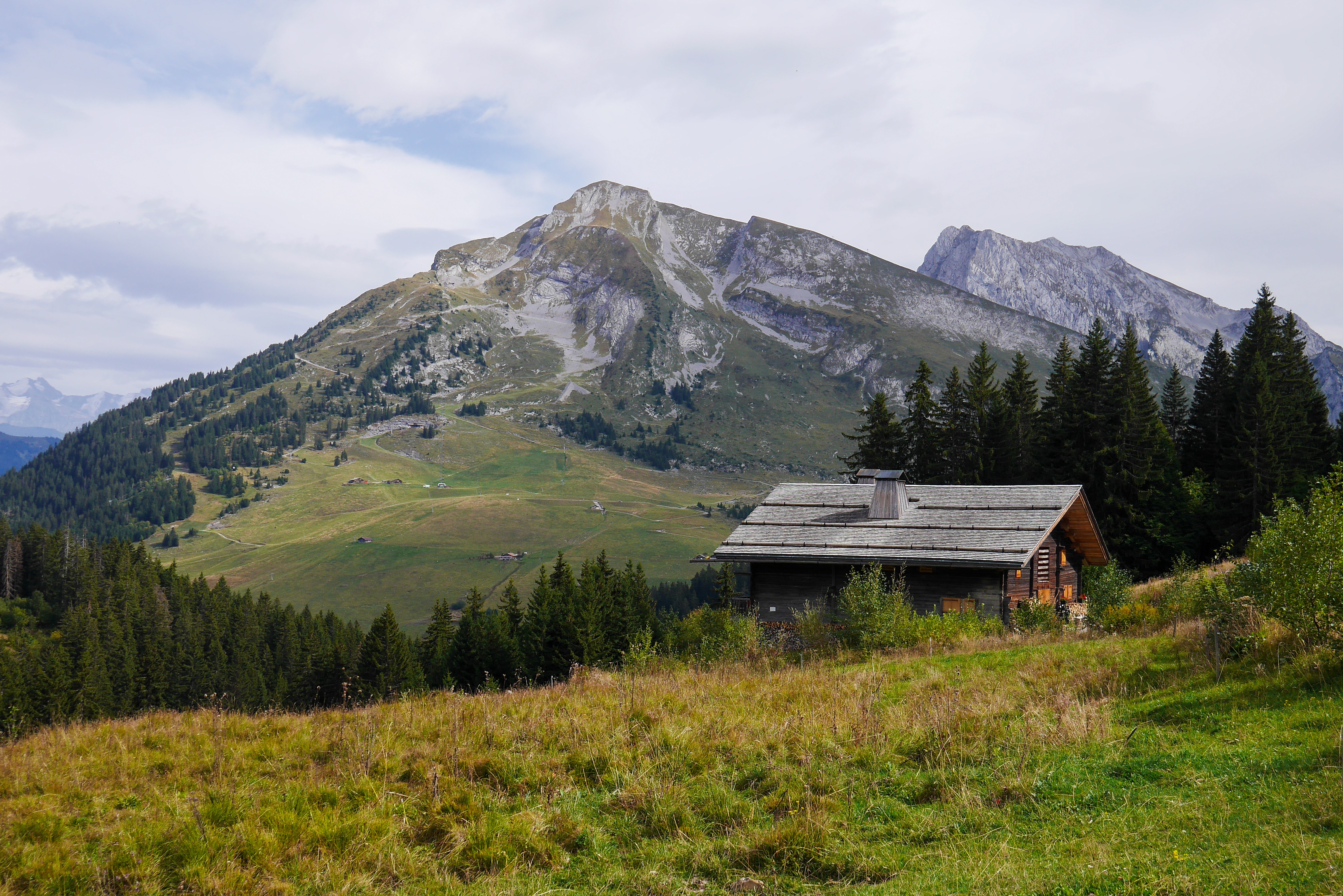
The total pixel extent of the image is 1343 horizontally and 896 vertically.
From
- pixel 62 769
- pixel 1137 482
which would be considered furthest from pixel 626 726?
pixel 1137 482

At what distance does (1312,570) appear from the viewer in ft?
39.2

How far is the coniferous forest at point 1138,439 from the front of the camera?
171 ft

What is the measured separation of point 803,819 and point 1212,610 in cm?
1472

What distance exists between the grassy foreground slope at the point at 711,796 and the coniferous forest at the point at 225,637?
15.9 m

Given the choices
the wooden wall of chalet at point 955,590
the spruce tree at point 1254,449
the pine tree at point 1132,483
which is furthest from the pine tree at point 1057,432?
the wooden wall of chalet at point 955,590

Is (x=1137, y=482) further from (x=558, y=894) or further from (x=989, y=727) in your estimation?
(x=558, y=894)

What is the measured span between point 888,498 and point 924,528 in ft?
8.95

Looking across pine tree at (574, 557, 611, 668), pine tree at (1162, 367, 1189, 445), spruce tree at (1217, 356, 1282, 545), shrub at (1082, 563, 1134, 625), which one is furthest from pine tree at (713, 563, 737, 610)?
pine tree at (1162, 367, 1189, 445)

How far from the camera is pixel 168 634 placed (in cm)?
11344

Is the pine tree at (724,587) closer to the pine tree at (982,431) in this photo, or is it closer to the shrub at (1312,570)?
the pine tree at (982,431)

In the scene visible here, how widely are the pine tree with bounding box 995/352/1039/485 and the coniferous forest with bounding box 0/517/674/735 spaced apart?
31410mm

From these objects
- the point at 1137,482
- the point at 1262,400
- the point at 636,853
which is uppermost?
the point at 1262,400

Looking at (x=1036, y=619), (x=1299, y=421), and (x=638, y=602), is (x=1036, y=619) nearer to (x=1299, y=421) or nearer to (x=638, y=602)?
(x=1299, y=421)

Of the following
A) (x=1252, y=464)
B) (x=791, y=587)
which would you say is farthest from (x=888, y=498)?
(x=1252, y=464)
